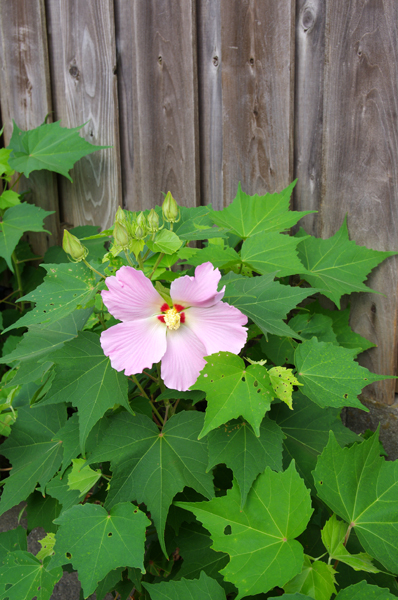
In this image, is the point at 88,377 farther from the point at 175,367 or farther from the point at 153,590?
the point at 153,590

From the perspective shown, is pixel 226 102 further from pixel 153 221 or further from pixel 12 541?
pixel 12 541

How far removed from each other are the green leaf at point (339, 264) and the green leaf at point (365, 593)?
30.0 inches

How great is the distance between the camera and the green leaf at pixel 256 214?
1414 millimetres

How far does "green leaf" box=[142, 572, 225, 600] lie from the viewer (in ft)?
2.81

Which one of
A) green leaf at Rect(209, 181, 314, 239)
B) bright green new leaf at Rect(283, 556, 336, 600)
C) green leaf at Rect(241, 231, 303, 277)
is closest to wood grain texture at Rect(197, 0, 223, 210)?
green leaf at Rect(209, 181, 314, 239)

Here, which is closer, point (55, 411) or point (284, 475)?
point (284, 475)

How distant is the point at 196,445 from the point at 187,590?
0.90 ft

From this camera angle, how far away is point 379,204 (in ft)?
4.52

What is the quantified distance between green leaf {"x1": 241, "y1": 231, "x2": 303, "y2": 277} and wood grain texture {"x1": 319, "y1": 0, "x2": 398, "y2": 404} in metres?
0.31

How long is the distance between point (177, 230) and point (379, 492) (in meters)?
0.77

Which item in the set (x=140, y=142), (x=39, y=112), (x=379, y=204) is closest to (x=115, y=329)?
(x=379, y=204)

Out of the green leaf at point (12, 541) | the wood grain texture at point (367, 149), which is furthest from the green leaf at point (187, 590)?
the wood grain texture at point (367, 149)

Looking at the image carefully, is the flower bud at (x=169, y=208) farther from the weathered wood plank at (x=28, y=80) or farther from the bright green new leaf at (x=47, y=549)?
the weathered wood plank at (x=28, y=80)

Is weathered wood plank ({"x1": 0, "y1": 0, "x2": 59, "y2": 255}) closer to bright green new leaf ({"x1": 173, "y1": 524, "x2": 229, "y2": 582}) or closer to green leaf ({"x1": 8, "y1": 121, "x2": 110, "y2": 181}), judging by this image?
green leaf ({"x1": 8, "y1": 121, "x2": 110, "y2": 181})
